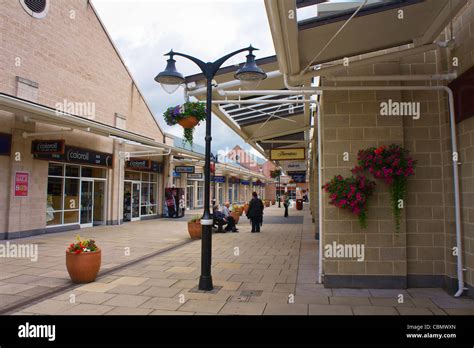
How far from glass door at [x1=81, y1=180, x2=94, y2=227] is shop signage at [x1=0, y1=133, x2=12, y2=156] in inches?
156

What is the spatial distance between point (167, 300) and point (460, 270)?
4.24 meters

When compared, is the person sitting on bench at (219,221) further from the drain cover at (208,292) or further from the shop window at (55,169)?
the drain cover at (208,292)

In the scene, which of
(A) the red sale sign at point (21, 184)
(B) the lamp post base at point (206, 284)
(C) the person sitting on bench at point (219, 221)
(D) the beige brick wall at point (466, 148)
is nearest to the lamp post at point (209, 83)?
(B) the lamp post base at point (206, 284)

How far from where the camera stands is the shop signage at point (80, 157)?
39.1ft

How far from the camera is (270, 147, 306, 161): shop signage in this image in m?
14.7

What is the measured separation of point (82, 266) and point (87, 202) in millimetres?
9485

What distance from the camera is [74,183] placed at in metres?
13.8

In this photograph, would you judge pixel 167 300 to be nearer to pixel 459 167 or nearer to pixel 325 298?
pixel 325 298

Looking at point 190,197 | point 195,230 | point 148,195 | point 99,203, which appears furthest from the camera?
point 190,197

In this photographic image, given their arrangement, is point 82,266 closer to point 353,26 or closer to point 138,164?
point 353,26

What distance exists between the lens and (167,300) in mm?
5066
